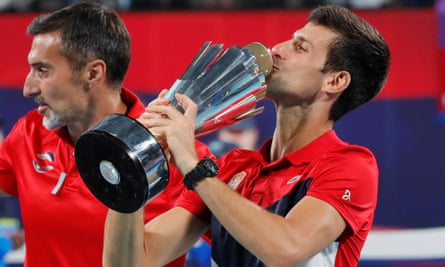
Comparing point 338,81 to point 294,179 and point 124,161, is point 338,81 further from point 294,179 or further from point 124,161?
point 124,161

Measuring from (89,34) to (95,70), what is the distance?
123 mm

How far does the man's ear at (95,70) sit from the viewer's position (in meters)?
3.24

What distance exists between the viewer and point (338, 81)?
2.87m

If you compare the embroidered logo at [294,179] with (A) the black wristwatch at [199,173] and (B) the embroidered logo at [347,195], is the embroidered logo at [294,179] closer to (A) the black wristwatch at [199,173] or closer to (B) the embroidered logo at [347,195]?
(B) the embroidered logo at [347,195]

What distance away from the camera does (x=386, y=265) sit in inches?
216

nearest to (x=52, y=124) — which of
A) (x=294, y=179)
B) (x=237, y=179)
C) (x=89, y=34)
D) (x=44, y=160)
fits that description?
(x=44, y=160)

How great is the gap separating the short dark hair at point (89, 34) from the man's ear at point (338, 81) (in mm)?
803

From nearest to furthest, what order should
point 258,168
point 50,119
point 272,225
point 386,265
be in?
1. point 272,225
2. point 258,168
3. point 50,119
4. point 386,265

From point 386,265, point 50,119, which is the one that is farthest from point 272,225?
point 386,265

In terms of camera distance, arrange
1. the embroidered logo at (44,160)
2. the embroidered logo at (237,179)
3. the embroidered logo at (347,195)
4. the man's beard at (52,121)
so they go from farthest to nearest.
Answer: the embroidered logo at (44,160) < the man's beard at (52,121) < the embroidered logo at (237,179) < the embroidered logo at (347,195)

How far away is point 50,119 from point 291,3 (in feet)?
9.21

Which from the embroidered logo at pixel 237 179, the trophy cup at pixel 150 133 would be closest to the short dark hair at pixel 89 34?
the embroidered logo at pixel 237 179

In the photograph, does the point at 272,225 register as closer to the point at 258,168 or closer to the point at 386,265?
the point at 258,168

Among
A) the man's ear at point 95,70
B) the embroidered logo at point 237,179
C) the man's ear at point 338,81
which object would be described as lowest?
the embroidered logo at point 237,179
